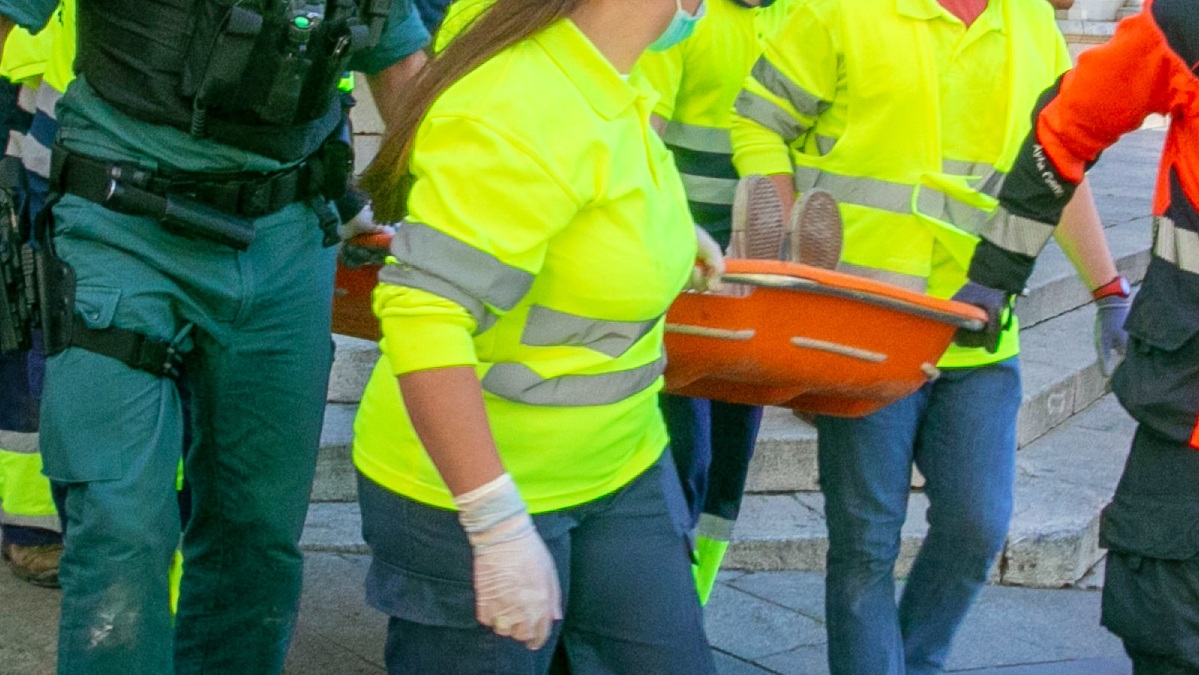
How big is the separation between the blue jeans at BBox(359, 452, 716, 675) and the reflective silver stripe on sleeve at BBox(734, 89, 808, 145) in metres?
1.37

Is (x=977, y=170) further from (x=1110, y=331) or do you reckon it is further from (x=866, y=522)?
(x=866, y=522)

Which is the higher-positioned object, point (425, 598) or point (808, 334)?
point (808, 334)

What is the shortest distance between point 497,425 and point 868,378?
3.46 feet

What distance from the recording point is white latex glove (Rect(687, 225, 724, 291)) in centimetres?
271

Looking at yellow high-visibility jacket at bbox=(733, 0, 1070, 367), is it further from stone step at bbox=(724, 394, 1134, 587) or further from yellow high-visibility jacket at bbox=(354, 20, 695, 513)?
stone step at bbox=(724, 394, 1134, 587)

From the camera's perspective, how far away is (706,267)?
273 cm

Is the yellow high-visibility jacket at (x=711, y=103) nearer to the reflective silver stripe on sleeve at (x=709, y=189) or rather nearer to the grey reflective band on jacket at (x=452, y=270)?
the reflective silver stripe on sleeve at (x=709, y=189)

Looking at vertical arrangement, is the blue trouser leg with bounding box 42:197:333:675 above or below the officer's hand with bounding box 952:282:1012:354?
below

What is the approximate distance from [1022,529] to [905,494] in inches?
68.2

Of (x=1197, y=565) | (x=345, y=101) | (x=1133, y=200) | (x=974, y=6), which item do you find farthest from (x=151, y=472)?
(x=1133, y=200)

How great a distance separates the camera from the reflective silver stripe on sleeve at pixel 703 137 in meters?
4.14

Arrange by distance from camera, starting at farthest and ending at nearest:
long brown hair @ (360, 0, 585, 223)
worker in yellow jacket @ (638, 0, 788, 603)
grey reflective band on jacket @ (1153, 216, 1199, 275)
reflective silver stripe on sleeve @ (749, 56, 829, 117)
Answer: worker in yellow jacket @ (638, 0, 788, 603)
reflective silver stripe on sleeve @ (749, 56, 829, 117)
grey reflective band on jacket @ (1153, 216, 1199, 275)
long brown hair @ (360, 0, 585, 223)

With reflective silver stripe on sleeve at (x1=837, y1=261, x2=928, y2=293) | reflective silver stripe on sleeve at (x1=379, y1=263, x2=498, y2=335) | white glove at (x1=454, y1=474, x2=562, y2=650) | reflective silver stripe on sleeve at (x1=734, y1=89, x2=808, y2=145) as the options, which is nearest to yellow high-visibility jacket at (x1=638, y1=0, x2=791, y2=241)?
reflective silver stripe on sleeve at (x1=734, y1=89, x2=808, y2=145)

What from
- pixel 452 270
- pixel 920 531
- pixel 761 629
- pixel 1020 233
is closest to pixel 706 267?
pixel 1020 233
